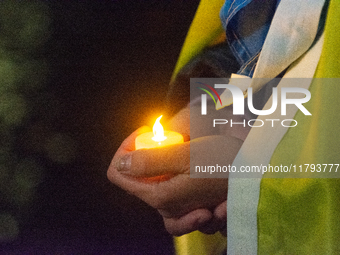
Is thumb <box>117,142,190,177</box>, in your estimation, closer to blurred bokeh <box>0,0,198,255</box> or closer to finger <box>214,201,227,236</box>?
finger <box>214,201,227,236</box>

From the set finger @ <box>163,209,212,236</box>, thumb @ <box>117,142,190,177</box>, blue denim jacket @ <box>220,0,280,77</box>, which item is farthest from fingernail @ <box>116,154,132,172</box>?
blue denim jacket @ <box>220,0,280,77</box>

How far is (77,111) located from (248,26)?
1.70ft

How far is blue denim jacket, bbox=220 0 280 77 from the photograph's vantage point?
0.45 metres

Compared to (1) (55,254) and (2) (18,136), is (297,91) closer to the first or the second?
(2) (18,136)

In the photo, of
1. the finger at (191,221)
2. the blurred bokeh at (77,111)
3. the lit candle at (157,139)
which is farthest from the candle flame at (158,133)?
the blurred bokeh at (77,111)

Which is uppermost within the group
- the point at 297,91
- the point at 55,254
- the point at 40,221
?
the point at 297,91

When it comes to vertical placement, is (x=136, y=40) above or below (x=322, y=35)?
above

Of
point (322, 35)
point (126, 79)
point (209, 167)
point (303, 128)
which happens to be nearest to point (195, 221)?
point (209, 167)

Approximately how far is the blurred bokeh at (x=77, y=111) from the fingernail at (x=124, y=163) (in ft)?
1.17

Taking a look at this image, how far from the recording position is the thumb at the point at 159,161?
431 mm

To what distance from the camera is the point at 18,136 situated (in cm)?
74

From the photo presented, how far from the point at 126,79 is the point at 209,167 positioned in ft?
1.45

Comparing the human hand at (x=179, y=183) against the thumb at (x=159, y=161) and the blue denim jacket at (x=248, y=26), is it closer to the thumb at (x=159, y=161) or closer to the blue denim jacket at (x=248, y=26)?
the thumb at (x=159, y=161)

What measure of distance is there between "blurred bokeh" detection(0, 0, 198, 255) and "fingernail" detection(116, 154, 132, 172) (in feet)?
1.17
